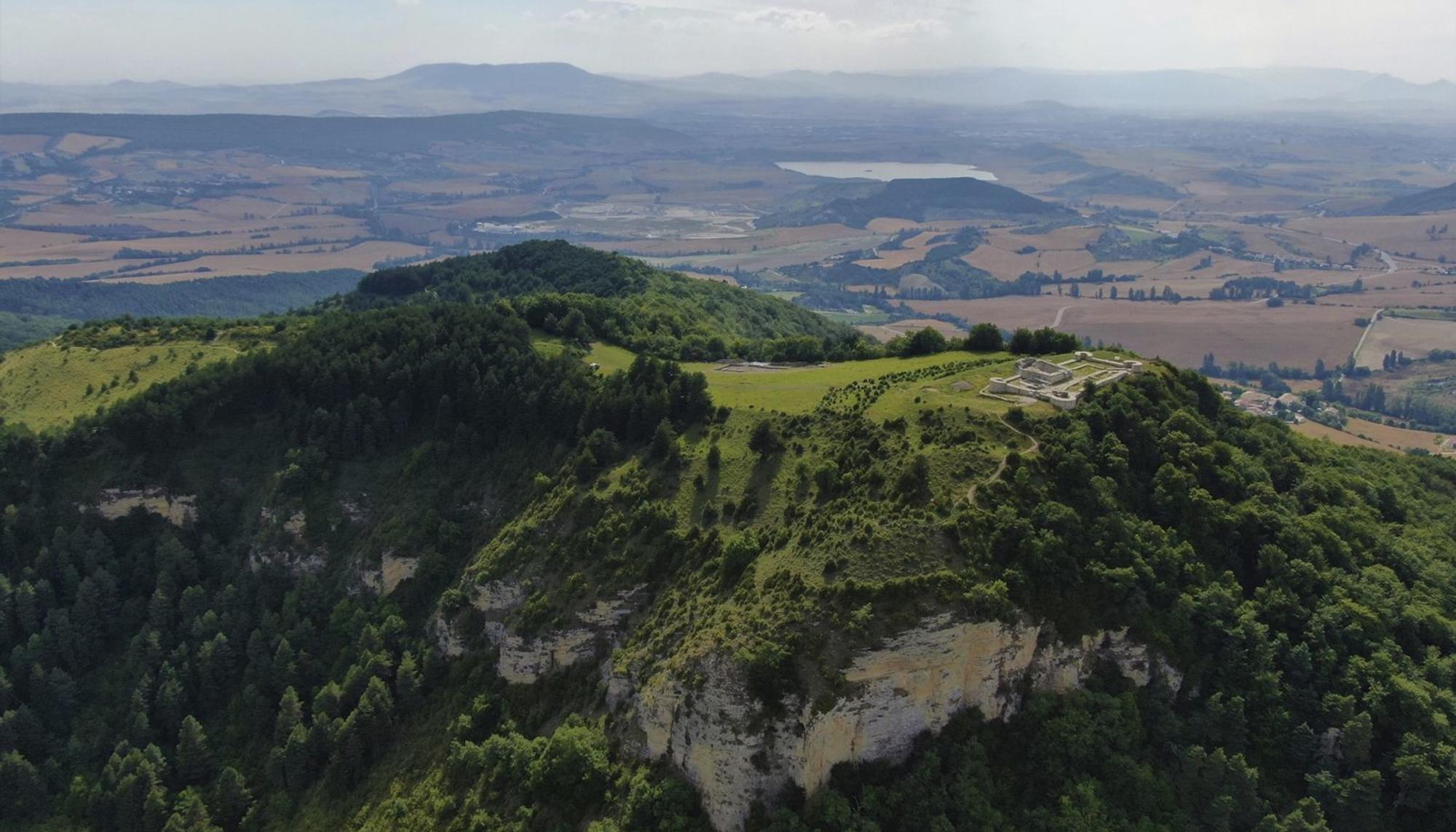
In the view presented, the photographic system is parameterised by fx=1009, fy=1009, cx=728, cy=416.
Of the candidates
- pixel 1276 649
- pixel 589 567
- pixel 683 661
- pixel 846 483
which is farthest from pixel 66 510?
pixel 1276 649

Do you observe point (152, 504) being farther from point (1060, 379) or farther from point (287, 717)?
point (1060, 379)

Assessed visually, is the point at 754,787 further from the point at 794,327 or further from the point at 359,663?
the point at 794,327

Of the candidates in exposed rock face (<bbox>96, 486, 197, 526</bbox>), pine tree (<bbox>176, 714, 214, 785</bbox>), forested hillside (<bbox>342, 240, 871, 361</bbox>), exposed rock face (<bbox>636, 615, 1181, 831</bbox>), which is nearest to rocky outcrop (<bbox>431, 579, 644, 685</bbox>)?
exposed rock face (<bbox>636, 615, 1181, 831</bbox>)

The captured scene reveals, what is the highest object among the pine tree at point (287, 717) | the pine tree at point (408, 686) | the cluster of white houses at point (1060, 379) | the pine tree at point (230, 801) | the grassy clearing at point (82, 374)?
the cluster of white houses at point (1060, 379)

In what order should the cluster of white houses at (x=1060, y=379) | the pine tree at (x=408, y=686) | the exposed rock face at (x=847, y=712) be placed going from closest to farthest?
1. the exposed rock face at (x=847, y=712)
2. the pine tree at (x=408, y=686)
3. the cluster of white houses at (x=1060, y=379)

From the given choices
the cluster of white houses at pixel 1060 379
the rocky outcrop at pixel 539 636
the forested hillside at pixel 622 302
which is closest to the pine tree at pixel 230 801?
the rocky outcrop at pixel 539 636

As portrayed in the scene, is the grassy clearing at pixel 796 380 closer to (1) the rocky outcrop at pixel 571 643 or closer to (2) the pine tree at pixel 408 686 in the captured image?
(1) the rocky outcrop at pixel 571 643
